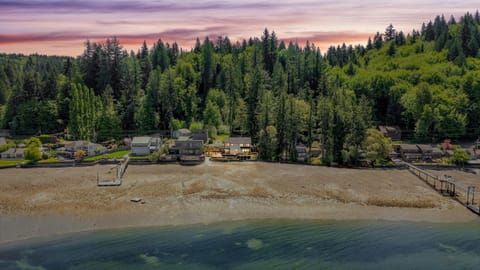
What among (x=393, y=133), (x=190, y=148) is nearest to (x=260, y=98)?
(x=190, y=148)

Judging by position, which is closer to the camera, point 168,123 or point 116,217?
point 116,217

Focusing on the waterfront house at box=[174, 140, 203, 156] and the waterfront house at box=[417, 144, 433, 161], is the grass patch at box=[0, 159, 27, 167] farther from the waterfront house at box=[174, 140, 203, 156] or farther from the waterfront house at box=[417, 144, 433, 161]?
the waterfront house at box=[417, 144, 433, 161]

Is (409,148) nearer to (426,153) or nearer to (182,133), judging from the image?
(426,153)

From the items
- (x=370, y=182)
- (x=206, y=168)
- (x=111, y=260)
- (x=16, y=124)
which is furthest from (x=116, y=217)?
(x=16, y=124)

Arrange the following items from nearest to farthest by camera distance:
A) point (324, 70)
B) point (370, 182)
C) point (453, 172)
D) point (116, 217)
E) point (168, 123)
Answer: point (116, 217)
point (370, 182)
point (453, 172)
point (168, 123)
point (324, 70)

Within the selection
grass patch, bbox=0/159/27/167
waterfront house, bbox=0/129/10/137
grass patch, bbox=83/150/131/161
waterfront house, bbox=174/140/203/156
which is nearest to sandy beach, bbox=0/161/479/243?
grass patch, bbox=0/159/27/167

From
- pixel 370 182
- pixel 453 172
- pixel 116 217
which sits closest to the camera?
pixel 116 217

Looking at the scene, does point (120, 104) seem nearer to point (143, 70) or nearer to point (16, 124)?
point (143, 70)
